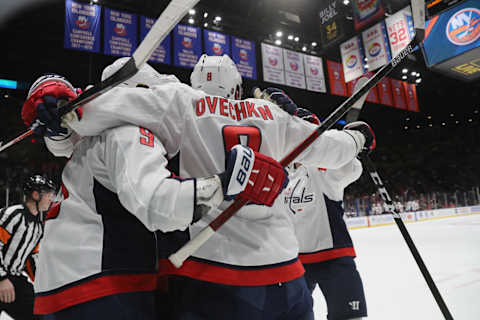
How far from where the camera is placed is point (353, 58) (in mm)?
7039

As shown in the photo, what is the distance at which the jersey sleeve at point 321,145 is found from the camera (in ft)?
3.43

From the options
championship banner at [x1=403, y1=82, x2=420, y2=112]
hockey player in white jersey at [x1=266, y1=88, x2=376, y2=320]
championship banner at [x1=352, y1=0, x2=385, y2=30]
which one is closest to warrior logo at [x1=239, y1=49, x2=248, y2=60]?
championship banner at [x1=352, y1=0, x2=385, y2=30]

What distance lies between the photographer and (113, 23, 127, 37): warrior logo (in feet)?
19.7

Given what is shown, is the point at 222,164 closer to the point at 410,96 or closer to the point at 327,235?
the point at 327,235

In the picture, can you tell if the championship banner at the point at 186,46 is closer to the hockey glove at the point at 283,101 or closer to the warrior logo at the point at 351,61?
the warrior logo at the point at 351,61

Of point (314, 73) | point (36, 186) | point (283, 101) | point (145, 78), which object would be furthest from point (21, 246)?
point (314, 73)

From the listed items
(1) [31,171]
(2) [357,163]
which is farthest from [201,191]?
(1) [31,171]

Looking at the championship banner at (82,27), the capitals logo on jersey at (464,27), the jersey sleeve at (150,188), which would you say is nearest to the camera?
the jersey sleeve at (150,188)

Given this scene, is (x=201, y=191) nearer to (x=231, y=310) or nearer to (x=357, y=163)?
(x=231, y=310)

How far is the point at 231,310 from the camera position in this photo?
77cm

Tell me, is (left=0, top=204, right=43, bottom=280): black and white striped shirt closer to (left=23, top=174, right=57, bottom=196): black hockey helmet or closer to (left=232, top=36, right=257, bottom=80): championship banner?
(left=23, top=174, right=57, bottom=196): black hockey helmet

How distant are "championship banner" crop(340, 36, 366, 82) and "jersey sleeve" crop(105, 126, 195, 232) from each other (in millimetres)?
6857

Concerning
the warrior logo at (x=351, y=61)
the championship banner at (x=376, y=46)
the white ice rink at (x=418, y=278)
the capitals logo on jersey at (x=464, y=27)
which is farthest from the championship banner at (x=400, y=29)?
the white ice rink at (x=418, y=278)

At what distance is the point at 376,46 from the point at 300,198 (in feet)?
18.5
